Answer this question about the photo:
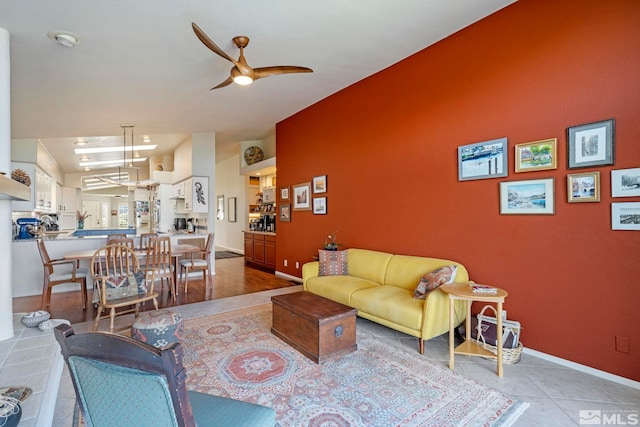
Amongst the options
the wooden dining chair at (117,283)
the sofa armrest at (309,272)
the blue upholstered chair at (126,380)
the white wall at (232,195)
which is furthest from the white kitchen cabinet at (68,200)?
the blue upholstered chair at (126,380)

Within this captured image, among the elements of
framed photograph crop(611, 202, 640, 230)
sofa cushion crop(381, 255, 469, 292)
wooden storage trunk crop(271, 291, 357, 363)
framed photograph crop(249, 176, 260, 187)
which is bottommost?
wooden storage trunk crop(271, 291, 357, 363)

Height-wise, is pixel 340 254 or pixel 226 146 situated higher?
pixel 226 146

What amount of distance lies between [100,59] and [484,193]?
4154 millimetres

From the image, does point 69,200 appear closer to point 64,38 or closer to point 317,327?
point 64,38

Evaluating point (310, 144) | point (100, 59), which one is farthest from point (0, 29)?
point (310, 144)

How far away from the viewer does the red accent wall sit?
7.47 feet

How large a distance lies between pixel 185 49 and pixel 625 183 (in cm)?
400

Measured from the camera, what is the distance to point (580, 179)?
7.97 feet

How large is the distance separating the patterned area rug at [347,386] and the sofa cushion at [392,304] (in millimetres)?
275

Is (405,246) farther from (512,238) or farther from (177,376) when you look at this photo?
(177,376)

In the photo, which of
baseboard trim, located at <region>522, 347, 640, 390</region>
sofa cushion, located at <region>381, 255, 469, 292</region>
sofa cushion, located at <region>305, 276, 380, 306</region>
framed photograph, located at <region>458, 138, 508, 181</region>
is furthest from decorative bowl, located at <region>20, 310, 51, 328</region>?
baseboard trim, located at <region>522, 347, 640, 390</region>

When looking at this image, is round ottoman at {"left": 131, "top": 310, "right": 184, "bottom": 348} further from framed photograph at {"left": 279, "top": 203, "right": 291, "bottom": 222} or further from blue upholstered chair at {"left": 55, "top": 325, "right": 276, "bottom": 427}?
framed photograph at {"left": 279, "top": 203, "right": 291, "bottom": 222}

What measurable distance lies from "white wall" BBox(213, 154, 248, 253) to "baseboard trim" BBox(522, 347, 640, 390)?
25.2ft

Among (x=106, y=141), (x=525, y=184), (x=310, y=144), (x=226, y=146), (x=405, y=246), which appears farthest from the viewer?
(x=226, y=146)
